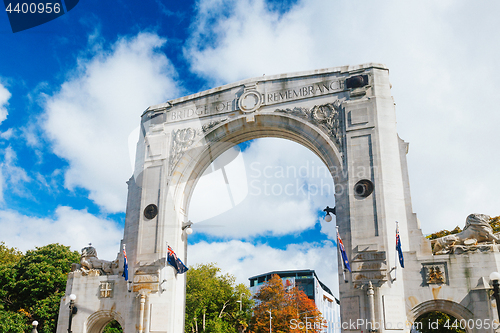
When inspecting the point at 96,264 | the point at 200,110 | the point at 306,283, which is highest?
the point at 200,110

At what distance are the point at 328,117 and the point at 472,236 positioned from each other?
7.71 meters

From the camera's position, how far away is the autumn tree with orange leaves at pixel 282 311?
41.2 metres

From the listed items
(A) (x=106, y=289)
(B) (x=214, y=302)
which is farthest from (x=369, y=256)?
(B) (x=214, y=302)

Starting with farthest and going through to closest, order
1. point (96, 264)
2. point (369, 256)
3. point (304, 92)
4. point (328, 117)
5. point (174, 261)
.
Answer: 1. point (96, 264)
2. point (304, 92)
3. point (328, 117)
4. point (174, 261)
5. point (369, 256)

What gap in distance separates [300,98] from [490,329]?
479 inches

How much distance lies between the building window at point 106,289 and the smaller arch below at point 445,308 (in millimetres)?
13442

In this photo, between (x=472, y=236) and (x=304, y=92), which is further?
(x=304, y=92)

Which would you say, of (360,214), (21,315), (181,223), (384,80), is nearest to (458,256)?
(360,214)

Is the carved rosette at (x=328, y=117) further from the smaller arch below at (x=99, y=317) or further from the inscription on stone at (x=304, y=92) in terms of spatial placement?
the smaller arch below at (x=99, y=317)

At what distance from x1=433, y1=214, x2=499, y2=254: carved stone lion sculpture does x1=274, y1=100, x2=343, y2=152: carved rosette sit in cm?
571

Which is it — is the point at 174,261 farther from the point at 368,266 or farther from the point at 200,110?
the point at 368,266

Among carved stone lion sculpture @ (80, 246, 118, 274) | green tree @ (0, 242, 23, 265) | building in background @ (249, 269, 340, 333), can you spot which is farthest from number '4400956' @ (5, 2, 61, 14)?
building in background @ (249, 269, 340, 333)

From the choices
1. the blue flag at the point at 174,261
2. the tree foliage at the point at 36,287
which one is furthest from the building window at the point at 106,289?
the tree foliage at the point at 36,287

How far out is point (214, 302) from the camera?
41062mm
